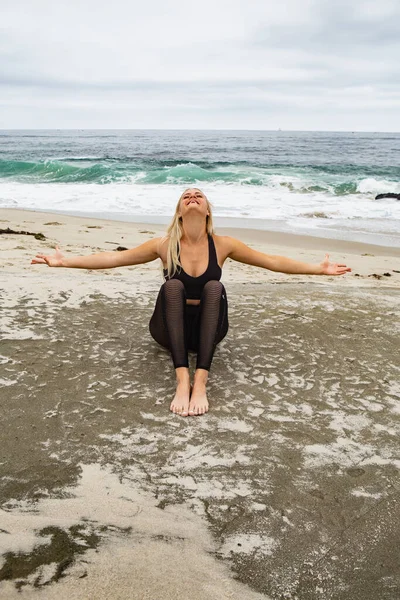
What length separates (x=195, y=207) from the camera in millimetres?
3137

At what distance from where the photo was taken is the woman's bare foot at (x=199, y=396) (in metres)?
2.72

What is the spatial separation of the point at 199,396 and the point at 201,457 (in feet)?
1.59

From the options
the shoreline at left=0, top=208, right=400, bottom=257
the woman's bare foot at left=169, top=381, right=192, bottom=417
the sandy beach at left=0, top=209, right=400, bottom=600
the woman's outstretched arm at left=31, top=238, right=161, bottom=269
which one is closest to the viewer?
the sandy beach at left=0, top=209, right=400, bottom=600

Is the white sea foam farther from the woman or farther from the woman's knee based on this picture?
the woman's knee

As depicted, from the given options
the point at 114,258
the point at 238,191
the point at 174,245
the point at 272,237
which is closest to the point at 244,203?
the point at 238,191

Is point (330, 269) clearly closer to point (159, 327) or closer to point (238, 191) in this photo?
point (159, 327)

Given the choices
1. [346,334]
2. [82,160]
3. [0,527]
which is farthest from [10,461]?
[82,160]

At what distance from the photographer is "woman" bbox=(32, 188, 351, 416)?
9.63 ft

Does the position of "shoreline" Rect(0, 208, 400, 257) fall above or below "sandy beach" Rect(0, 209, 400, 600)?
below

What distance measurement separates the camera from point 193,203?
3.14 meters

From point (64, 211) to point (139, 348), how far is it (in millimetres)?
11126

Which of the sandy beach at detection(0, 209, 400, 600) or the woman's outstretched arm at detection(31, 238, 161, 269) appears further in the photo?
the woman's outstretched arm at detection(31, 238, 161, 269)

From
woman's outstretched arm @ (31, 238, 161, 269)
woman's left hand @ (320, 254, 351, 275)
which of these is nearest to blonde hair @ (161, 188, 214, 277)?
woman's outstretched arm @ (31, 238, 161, 269)

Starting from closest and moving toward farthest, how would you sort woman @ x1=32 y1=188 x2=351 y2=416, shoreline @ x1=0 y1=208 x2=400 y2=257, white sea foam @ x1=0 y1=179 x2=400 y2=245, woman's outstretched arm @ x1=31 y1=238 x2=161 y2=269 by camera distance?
woman @ x1=32 y1=188 x2=351 y2=416
woman's outstretched arm @ x1=31 y1=238 x2=161 y2=269
shoreline @ x1=0 y1=208 x2=400 y2=257
white sea foam @ x1=0 y1=179 x2=400 y2=245
